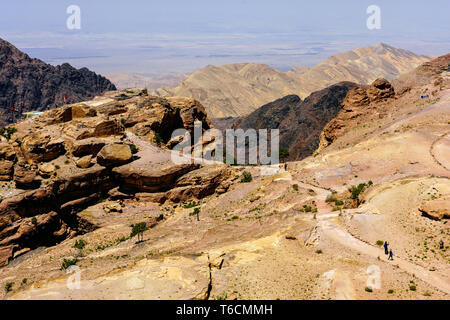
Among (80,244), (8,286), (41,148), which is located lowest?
(80,244)

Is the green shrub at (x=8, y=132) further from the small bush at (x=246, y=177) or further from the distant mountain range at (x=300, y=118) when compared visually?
the distant mountain range at (x=300, y=118)

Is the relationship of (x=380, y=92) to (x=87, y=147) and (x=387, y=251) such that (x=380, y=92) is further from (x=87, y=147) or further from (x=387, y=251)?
(x=87, y=147)

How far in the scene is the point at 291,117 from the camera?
132 metres

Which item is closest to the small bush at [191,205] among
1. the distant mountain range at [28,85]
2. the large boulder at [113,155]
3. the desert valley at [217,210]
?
the desert valley at [217,210]

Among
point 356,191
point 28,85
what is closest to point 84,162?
point 356,191

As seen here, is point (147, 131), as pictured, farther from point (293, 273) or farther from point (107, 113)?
point (293, 273)

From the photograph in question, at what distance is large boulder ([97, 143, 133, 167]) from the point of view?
43.9m

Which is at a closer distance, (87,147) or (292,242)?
(292,242)

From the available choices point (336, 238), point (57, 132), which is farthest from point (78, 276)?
point (57, 132)

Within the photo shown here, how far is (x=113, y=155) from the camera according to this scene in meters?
43.8

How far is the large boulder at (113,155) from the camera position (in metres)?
43.9

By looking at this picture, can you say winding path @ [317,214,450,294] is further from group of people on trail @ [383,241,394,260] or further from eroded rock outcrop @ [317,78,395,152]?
eroded rock outcrop @ [317,78,395,152]

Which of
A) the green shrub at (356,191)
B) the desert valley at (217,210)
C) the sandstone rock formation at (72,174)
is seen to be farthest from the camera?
the sandstone rock formation at (72,174)

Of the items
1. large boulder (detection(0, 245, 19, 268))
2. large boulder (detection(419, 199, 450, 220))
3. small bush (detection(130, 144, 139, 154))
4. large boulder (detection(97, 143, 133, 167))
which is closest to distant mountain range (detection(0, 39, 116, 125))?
small bush (detection(130, 144, 139, 154))
